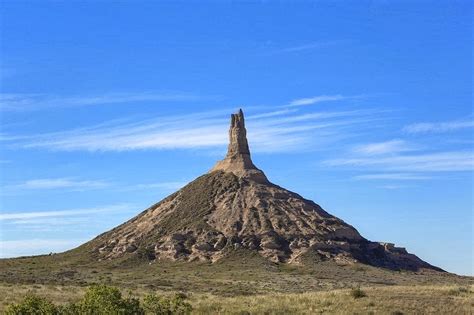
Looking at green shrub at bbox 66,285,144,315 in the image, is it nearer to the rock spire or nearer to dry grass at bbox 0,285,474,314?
dry grass at bbox 0,285,474,314

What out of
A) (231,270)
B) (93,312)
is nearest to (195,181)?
(231,270)

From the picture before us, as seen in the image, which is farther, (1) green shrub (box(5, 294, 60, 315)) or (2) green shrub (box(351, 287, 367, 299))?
(2) green shrub (box(351, 287, 367, 299))

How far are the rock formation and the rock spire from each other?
23 cm

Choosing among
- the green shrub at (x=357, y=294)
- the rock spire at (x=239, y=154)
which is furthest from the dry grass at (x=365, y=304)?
the rock spire at (x=239, y=154)

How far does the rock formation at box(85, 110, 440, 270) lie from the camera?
135 metres

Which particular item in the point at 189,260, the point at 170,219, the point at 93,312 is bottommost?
the point at 93,312

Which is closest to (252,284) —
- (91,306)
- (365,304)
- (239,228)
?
(239,228)

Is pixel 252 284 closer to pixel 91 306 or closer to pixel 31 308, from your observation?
pixel 91 306

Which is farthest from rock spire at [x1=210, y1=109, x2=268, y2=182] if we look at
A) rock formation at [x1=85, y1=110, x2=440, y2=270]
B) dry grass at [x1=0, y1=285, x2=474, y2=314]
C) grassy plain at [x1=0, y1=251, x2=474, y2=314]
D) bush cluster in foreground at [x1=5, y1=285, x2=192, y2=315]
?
bush cluster in foreground at [x1=5, y1=285, x2=192, y2=315]

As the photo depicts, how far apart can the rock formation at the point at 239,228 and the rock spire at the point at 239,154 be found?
230 millimetres

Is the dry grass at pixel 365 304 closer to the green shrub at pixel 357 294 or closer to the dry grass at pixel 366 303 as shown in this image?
the dry grass at pixel 366 303

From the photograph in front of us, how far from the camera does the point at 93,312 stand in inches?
1205

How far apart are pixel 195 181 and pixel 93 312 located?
135443mm

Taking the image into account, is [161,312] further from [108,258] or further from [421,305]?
[108,258]
